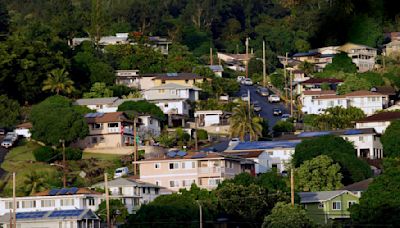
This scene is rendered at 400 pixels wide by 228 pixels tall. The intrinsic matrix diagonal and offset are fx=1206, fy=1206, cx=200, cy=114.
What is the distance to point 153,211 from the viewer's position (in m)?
46.4

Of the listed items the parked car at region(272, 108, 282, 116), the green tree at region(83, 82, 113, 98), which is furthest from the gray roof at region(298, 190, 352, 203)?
the parked car at region(272, 108, 282, 116)

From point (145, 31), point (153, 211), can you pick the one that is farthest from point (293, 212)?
point (145, 31)

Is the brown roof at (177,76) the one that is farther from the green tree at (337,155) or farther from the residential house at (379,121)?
the green tree at (337,155)

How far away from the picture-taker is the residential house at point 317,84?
92.3m

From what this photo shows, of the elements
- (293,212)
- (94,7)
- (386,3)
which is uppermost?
(94,7)

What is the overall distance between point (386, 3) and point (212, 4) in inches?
5349

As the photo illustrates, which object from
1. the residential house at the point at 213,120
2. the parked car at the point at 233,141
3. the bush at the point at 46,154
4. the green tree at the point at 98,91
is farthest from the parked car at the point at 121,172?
the green tree at the point at 98,91

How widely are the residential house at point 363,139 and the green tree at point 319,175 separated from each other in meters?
10.7

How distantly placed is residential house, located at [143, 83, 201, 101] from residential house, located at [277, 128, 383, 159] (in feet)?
48.0

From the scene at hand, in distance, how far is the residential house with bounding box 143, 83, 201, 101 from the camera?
8556 centimetres

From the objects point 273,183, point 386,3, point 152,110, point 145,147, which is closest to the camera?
point 386,3

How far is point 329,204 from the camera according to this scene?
2183 inches

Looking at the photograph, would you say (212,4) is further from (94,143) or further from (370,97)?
(94,143)

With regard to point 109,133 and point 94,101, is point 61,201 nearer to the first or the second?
point 109,133
